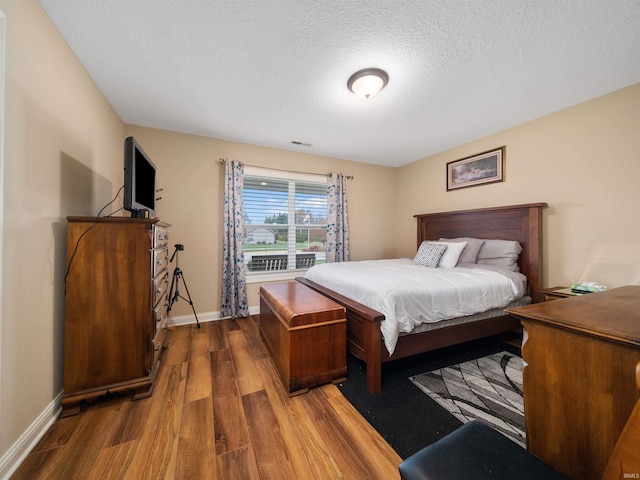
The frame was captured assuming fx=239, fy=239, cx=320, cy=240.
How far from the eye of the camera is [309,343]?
5.73 feet

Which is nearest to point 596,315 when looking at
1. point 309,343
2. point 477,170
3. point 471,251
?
point 309,343

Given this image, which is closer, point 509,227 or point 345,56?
point 345,56

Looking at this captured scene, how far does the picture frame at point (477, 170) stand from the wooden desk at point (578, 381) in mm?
2675

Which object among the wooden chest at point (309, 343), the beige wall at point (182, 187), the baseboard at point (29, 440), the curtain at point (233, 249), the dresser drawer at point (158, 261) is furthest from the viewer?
the curtain at point (233, 249)

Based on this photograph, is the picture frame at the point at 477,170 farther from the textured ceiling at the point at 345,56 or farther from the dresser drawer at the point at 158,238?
the dresser drawer at the point at 158,238

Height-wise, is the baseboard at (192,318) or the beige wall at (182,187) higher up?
the beige wall at (182,187)

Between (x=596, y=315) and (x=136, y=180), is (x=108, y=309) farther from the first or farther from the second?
(x=596, y=315)

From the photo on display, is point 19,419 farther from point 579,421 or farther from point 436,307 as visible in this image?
point 436,307

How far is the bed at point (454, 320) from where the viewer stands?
1.75 metres

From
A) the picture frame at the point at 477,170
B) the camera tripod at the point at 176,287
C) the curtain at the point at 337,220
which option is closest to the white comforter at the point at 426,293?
the picture frame at the point at 477,170

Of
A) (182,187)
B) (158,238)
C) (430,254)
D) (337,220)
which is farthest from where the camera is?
(337,220)

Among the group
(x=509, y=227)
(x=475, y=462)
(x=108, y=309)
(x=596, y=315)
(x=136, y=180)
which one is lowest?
(x=475, y=462)

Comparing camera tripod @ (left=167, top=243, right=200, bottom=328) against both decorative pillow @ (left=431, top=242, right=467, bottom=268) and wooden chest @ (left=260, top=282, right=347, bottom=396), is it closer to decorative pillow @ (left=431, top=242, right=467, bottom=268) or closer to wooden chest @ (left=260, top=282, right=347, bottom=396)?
wooden chest @ (left=260, top=282, right=347, bottom=396)

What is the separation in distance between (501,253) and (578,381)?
2400mm
